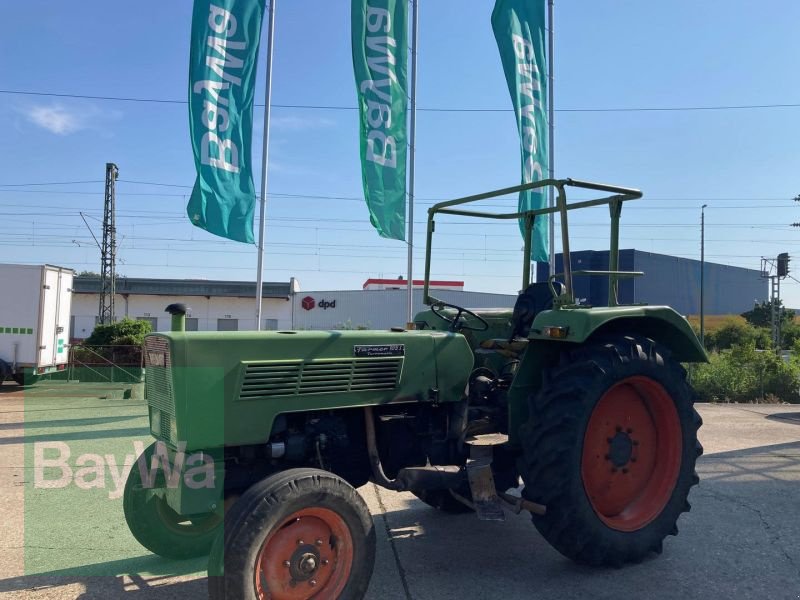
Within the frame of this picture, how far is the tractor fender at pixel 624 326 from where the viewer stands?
407cm

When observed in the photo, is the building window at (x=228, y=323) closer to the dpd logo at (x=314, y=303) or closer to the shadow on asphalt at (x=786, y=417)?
the dpd logo at (x=314, y=303)

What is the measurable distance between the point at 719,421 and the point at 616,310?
7687 millimetres

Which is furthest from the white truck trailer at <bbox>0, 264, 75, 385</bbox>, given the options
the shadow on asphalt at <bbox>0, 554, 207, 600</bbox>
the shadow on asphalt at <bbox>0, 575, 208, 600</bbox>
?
the shadow on asphalt at <bbox>0, 575, 208, 600</bbox>

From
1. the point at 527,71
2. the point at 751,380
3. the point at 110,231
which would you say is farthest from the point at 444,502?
the point at 110,231

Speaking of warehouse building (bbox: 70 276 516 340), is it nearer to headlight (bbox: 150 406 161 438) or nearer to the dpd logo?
the dpd logo

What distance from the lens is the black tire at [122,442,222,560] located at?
164 inches

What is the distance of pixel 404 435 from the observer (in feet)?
13.6

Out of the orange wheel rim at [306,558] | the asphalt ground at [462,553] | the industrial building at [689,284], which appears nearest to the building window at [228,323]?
the industrial building at [689,284]

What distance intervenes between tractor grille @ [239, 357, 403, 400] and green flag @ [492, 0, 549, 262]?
342 inches

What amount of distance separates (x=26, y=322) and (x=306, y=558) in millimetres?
15318

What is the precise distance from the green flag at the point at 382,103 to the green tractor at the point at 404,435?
643 cm

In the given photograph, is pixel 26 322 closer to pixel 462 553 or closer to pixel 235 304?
pixel 462 553

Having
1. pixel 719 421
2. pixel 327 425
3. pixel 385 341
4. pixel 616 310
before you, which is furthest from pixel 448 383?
pixel 719 421

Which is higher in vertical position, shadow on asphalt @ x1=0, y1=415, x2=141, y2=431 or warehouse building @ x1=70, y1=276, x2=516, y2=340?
warehouse building @ x1=70, y1=276, x2=516, y2=340
